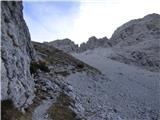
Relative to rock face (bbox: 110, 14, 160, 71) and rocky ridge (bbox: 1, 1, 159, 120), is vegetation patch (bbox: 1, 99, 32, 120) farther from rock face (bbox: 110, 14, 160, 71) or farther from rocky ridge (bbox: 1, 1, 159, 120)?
rock face (bbox: 110, 14, 160, 71)

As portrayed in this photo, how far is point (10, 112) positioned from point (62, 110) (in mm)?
8231

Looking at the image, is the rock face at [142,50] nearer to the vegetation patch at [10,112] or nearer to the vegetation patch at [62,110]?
the vegetation patch at [62,110]

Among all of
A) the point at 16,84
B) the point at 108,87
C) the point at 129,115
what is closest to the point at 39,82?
the point at 16,84

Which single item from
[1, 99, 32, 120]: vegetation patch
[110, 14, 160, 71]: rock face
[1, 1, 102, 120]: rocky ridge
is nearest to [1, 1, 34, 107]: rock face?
[1, 1, 102, 120]: rocky ridge

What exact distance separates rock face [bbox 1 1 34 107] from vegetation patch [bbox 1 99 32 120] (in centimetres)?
46

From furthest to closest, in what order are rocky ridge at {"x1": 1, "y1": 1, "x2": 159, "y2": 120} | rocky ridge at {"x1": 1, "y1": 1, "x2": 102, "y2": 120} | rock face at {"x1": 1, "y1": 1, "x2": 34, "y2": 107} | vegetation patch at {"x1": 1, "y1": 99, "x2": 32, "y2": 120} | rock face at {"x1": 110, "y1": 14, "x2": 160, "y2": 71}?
rock face at {"x1": 110, "y1": 14, "x2": 160, "y2": 71}
rocky ridge at {"x1": 1, "y1": 1, "x2": 159, "y2": 120}
rock face at {"x1": 1, "y1": 1, "x2": 34, "y2": 107}
rocky ridge at {"x1": 1, "y1": 1, "x2": 102, "y2": 120}
vegetation patch at {"x1": 1, "y1": 99, "x2": 32, "y2": 120}

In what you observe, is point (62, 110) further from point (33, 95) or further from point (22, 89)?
point (22, 89)

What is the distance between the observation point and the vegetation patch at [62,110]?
1156 inches

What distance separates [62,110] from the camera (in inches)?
1236

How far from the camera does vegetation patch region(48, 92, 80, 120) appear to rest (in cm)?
2936

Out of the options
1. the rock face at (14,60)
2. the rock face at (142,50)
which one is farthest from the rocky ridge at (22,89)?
the rock face at (142,50)

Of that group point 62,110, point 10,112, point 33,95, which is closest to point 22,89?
point 33,95

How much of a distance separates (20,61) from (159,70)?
108972 mm

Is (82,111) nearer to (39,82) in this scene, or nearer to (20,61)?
(39,82)
